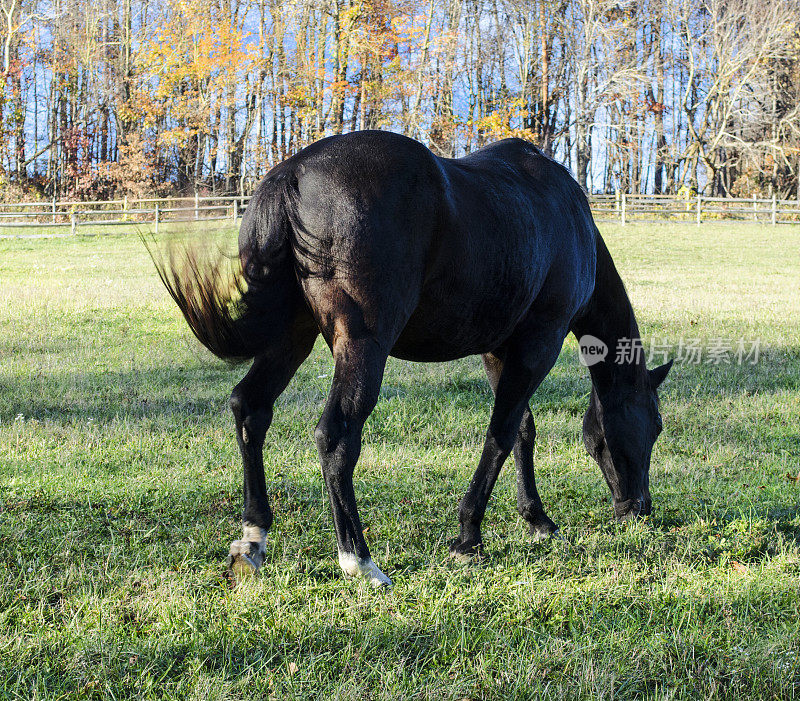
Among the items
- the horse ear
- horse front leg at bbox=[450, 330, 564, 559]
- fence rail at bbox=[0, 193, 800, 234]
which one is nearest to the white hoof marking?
horse front leg at bbox=[450, 330, 564, 559]

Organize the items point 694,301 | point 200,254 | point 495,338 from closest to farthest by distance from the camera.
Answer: point 200,254 → point 495,338 → point 694,301

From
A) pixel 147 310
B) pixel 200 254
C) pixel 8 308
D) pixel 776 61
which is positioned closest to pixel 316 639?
pixel 200 254

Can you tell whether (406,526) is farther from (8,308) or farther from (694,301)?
(694,301)

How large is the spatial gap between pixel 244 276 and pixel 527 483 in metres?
1.92

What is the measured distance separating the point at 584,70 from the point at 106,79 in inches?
821

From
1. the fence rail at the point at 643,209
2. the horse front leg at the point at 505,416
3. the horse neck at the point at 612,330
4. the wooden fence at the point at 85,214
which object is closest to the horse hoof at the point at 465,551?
the horse front leg at the point at 505,416

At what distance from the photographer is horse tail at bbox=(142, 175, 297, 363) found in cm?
296

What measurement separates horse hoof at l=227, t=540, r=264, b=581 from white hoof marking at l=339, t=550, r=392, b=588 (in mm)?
Result: 420

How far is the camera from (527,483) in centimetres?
395

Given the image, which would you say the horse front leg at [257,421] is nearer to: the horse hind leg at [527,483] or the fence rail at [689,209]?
the horse hind leg at [527,483]

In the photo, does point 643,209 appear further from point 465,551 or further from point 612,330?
point 465,551

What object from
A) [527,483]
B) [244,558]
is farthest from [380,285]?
[527,483]

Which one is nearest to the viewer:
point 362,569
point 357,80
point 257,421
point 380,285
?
point 380,285

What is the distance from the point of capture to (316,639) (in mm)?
2688
